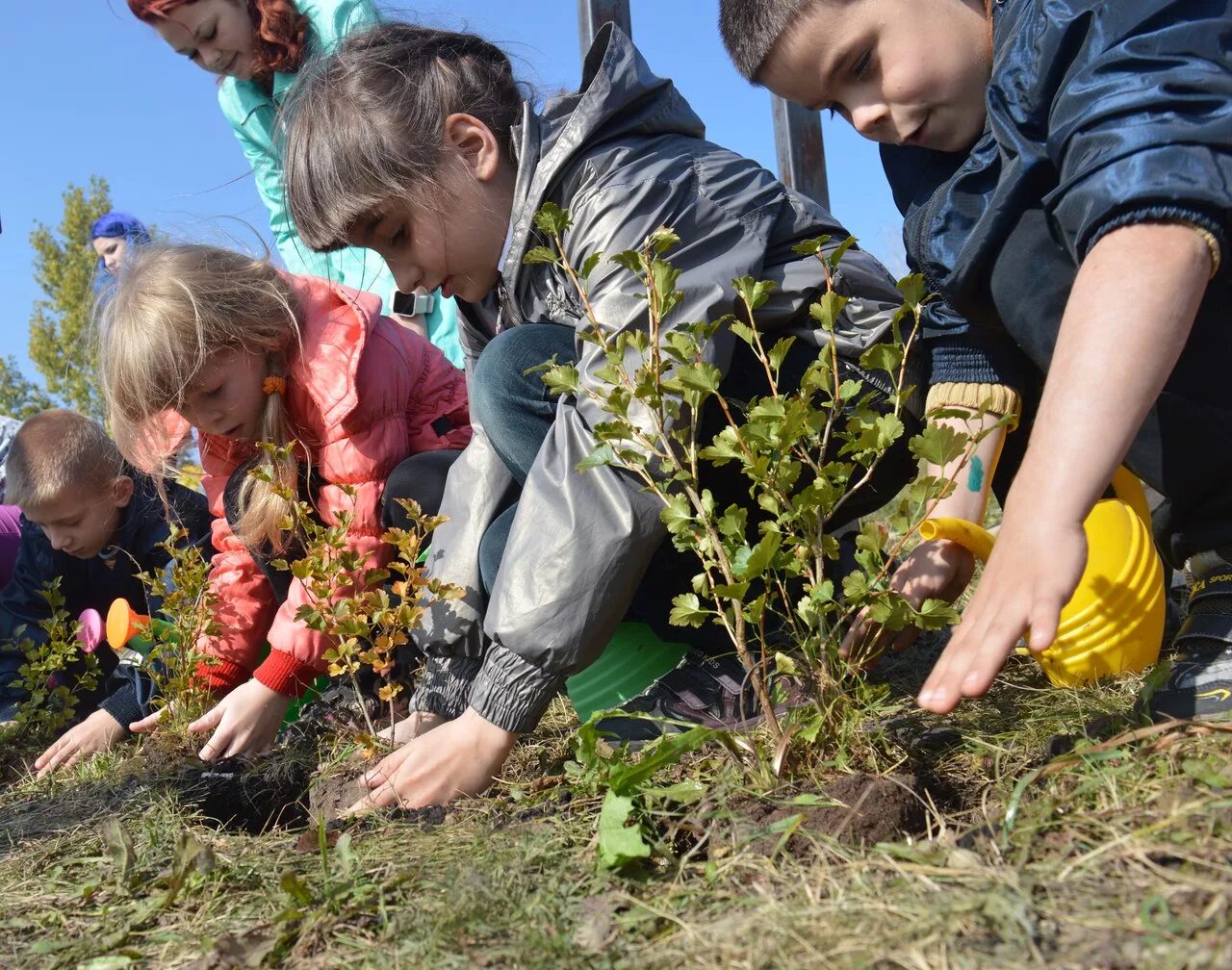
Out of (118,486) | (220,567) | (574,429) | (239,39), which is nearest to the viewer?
(574,429)

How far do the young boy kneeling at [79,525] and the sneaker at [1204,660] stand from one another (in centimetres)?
337

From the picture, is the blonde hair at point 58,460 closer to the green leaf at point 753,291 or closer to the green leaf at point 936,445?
the green leaf at point 753,291

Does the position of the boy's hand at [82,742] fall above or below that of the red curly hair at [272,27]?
below

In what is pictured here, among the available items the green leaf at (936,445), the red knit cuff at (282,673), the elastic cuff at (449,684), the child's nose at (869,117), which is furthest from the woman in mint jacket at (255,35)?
the green leaf at (936,445)

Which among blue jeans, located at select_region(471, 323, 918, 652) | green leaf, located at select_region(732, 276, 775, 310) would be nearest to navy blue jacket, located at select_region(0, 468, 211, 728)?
blue jeans, located at select_region(471, 323, 918, 652)

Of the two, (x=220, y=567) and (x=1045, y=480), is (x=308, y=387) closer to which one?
(x=220, y=567)

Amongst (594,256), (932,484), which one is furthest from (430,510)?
(932,484)

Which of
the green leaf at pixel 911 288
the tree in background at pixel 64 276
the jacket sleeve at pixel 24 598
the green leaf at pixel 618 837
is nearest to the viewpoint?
the green leaf at pixel 618 837

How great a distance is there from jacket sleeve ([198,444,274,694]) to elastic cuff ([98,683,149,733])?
0.29 metres

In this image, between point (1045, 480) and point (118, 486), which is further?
point (118, 486)

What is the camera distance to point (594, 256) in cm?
162

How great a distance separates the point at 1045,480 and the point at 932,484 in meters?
0.21

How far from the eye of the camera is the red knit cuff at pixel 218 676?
10.4ft

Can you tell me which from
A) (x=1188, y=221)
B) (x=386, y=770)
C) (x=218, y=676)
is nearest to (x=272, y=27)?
(x=218, y=676)
